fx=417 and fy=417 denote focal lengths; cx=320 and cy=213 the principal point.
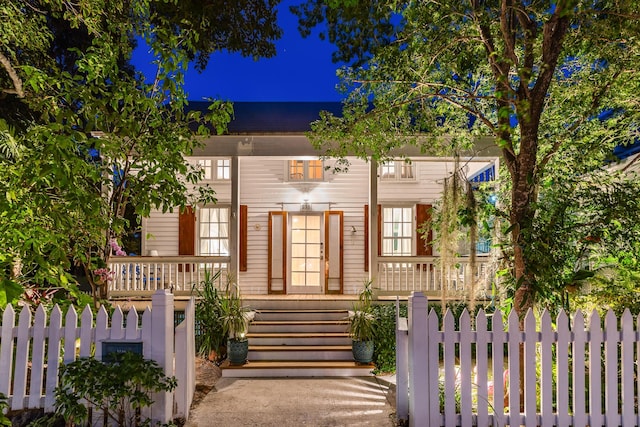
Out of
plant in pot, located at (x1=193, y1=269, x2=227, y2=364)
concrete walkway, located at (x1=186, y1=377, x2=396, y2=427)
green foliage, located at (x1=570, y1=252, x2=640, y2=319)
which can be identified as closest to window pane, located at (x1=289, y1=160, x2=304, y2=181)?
plant in pot, located at (x1=193, y1=269, x2=227, y2=364)

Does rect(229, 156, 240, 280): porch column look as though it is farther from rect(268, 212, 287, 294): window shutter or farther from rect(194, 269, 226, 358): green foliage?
rect(268, 212, 287, 294): window shutter

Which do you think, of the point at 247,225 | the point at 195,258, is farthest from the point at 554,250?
the point at 247,225

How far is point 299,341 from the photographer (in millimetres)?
6504

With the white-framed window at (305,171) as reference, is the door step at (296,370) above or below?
below

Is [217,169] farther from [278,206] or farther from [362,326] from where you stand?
[362,326]

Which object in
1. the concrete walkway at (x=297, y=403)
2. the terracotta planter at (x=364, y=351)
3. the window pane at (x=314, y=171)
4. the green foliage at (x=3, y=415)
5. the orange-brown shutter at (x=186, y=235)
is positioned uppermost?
the window pane at (x=314, y=171)

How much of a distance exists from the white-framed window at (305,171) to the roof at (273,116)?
1121 millimetres

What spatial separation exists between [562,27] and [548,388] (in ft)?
11.1

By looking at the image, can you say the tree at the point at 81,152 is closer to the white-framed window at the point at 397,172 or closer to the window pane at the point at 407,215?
the white-framed window at the point at 397,172

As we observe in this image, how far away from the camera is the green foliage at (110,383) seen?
3.34 meters

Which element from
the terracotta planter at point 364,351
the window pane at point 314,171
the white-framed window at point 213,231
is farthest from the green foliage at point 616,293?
the white-framed window at point 213,231

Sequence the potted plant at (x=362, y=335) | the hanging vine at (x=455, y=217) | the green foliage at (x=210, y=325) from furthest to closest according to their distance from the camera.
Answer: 1. the green foliage at (x=210, y=325)
2. the potted plant at (x=362, y=335)
3. the hanging vine at (x=455, y=217)

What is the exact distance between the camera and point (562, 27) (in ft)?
13.3

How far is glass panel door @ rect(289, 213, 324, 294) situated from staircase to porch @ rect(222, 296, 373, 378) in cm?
217
